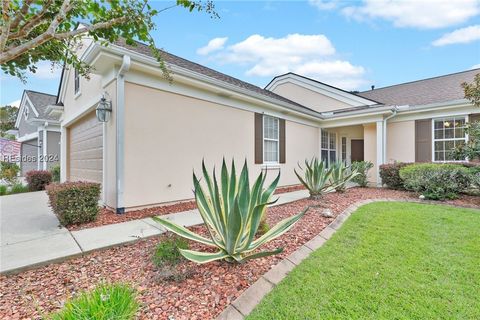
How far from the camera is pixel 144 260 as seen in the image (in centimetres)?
308

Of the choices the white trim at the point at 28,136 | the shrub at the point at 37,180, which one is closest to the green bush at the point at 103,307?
the shrub at the point at 37,180

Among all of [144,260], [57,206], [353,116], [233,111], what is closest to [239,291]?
[144,260]

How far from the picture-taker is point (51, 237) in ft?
12.9

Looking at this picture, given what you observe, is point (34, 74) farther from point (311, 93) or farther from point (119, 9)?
point (311, 93)

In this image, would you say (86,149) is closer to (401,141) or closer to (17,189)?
(17,189)

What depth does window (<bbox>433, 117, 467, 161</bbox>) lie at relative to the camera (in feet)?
30.4

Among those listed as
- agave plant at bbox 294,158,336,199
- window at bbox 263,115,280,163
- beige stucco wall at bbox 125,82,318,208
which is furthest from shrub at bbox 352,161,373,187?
beige stucco wall at bbox 125,82,318,208

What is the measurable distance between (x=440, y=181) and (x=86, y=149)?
1123cm

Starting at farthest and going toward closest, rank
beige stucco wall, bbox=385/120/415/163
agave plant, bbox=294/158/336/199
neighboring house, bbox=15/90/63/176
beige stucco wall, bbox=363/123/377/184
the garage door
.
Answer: neighboring house, bbox=15/90/63/176
beige stucco wall, bbox=363/123/377/184
beige stucco wall, bbox=385/120/415/163
the garage door
agave plant, bbox=294/158/336/199

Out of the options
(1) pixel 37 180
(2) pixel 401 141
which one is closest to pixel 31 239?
(1) pixel 37 180

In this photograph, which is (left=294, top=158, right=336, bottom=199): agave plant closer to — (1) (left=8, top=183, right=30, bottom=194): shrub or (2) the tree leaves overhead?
(2) the tree leaves overhead

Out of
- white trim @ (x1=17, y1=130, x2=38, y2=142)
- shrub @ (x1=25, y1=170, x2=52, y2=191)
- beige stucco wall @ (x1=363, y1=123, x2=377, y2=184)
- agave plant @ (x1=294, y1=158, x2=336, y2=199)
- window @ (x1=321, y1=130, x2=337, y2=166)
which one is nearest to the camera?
agave plant @ (x1=294, y1=158, x2=336, y2=199)

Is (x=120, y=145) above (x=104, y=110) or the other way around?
the other way around

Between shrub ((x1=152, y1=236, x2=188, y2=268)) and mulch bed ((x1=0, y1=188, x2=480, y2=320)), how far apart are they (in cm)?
10
